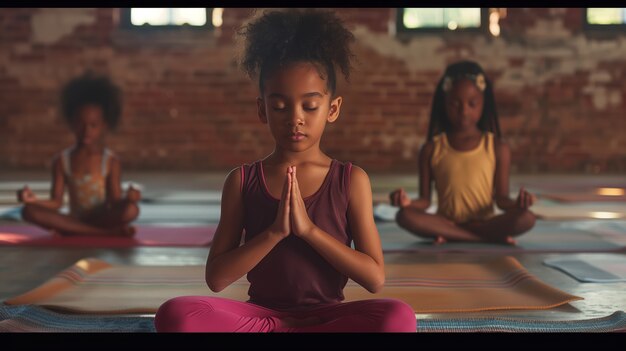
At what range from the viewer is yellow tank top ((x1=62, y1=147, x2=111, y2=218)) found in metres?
3.70

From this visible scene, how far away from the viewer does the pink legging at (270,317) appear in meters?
1.62

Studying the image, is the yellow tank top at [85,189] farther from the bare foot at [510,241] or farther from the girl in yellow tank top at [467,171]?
the bare foot at [510,241]

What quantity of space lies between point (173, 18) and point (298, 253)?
6545 mm

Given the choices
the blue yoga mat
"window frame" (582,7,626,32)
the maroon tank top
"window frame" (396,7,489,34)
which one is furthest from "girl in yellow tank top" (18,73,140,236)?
"window frame" (582,7,626,32)

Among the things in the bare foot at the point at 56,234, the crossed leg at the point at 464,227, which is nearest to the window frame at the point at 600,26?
the crossed leg at the point at 464,227

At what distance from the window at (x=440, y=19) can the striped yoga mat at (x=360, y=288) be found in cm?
499

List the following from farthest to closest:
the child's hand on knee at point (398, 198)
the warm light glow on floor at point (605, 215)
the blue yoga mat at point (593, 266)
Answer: the warm light glow on floor at point (605, 215), the child's hand on knee at point (398, 198), the blue yoga mat at point (593, 266)

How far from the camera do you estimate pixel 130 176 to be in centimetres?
721

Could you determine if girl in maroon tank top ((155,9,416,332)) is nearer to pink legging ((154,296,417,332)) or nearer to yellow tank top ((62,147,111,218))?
pink legging ((154,296,417,332))

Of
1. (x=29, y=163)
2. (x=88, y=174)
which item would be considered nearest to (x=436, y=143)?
(x=88, y=174)

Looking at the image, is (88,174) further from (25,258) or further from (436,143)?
(436,143)

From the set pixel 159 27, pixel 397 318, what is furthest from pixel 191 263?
pixel 159 27

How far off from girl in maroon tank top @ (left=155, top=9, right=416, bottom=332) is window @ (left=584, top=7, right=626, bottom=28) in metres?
6.50

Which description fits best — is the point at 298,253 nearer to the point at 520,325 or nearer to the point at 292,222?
the point at 292,222
